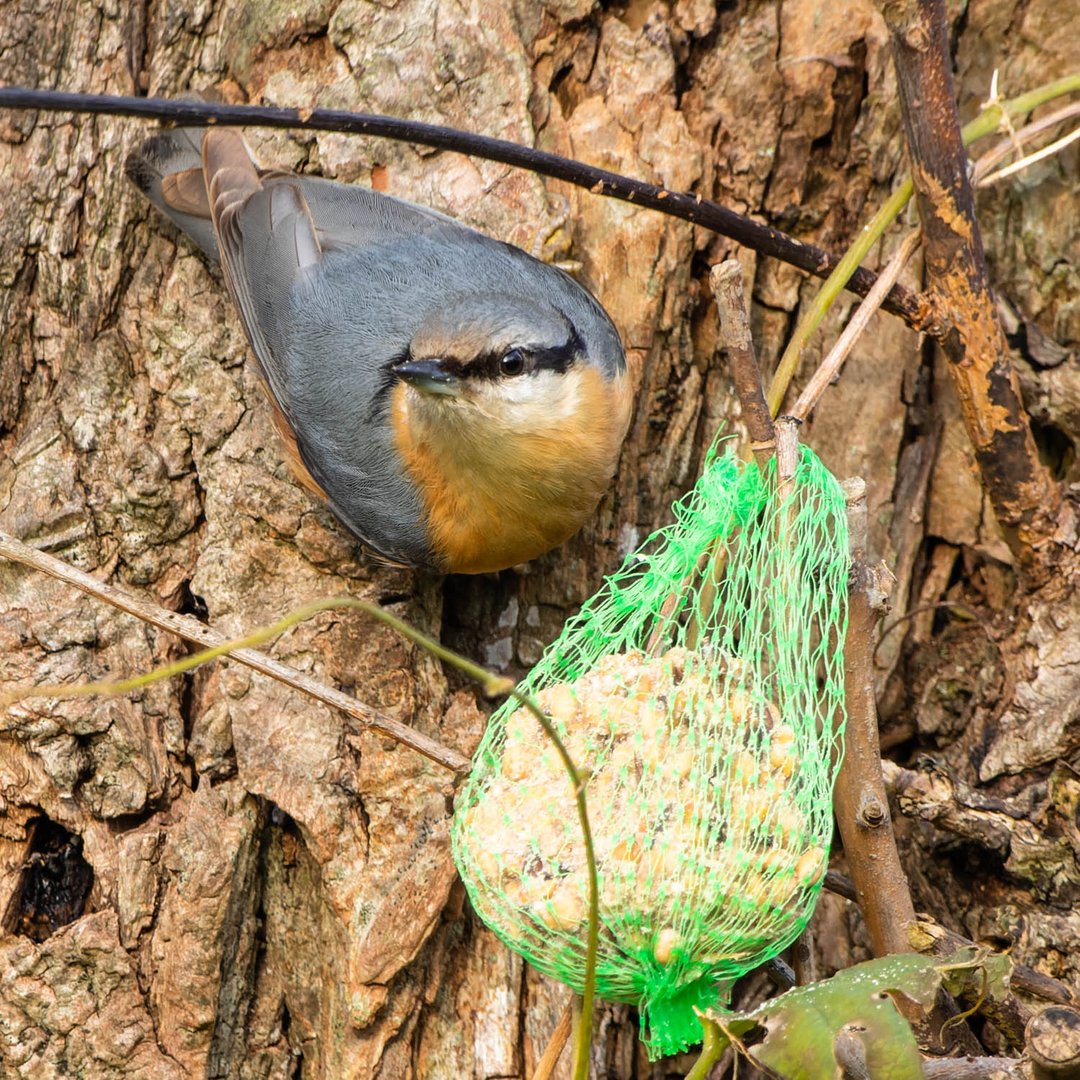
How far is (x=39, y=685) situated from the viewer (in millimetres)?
2545

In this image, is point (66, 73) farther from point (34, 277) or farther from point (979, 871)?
point (979, 871)

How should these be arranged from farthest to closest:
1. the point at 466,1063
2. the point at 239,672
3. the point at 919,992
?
the point at 239,672, the point at 466,1063, the point at 919,992

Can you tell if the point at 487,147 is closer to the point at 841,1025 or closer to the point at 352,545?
the point at 352,545

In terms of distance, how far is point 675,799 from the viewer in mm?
1867

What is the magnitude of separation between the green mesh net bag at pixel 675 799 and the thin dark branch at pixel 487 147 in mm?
593

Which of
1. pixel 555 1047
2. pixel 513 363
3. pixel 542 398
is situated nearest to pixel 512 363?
pixel 513 363

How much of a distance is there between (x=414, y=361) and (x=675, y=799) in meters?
1.16

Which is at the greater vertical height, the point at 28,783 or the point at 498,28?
the point at 498,28

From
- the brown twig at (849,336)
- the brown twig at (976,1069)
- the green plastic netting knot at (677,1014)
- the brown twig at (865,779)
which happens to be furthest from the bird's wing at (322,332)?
the brown twig at (976,1069)

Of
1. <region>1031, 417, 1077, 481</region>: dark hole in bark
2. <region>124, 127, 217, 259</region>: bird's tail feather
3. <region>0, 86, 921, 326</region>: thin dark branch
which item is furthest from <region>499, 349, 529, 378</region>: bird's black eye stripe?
<region>1031, 417, 1077, 481</region>: dark hole in bark

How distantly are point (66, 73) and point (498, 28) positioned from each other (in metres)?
0.99

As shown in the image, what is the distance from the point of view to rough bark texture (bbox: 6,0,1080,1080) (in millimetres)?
2447

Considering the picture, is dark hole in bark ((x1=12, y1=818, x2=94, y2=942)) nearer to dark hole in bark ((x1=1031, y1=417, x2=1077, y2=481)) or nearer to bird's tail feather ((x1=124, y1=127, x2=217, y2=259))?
bird's tail feather ((x1=124, y1=127, x2=217, y2=259))

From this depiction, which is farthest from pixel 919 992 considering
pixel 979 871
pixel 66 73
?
pixel 66 73
